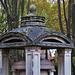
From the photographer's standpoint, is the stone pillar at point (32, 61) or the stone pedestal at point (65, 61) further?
the stone pedestal at point (65, 61)

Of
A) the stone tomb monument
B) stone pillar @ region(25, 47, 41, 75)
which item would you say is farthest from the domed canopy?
stone pillar @ region(25, 47, 41, 75)

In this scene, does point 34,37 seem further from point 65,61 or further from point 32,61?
point 65,61

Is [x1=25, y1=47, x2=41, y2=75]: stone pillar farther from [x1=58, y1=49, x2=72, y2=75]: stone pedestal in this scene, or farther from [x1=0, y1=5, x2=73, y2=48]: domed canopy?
[x1=58, y1=49, x2=72, y2=75]: stone pedestal

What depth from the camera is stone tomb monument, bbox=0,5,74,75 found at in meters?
7.73

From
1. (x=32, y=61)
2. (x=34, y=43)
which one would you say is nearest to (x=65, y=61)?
(x=32, y=61)

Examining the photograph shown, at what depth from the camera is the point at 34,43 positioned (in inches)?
300

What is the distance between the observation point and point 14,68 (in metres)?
8.73

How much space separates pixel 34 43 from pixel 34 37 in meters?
0.25

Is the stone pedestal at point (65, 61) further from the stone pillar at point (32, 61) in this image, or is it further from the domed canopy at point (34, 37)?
the stone pillar at point (32, 61)

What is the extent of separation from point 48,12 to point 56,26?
5.87ft

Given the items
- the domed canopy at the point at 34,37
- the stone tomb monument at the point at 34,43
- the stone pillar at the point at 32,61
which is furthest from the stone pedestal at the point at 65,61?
the stone pillar at the point at 32,61

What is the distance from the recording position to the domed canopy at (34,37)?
7.73m

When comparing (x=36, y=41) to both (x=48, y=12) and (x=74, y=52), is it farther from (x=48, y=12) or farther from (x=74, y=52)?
(x=48, y=12)

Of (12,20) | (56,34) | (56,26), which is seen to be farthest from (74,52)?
(56,26)
